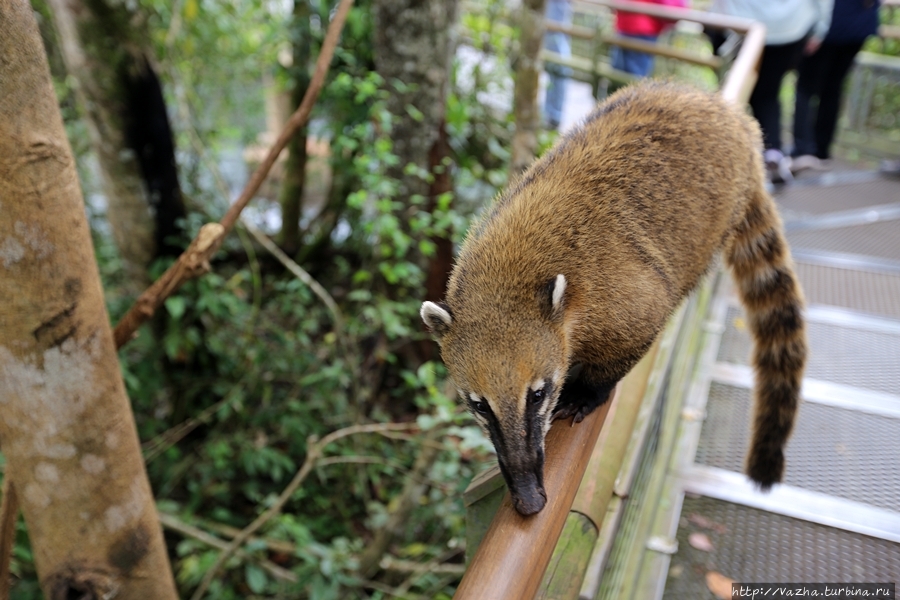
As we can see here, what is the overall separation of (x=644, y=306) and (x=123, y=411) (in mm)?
1461

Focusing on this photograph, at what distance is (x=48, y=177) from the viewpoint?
1.42 meters

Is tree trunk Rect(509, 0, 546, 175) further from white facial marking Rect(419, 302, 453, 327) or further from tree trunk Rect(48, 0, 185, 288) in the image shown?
tree trunk Rect(48, 0, 185, 288)

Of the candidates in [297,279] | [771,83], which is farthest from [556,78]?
[297,279]

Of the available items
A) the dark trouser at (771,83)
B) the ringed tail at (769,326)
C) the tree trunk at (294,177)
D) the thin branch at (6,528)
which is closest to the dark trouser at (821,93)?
the dark trouser at (771,83)

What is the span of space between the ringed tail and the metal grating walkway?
181 millimetres

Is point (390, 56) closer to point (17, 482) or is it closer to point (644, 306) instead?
point (644, 306)

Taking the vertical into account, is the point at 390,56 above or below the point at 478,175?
above

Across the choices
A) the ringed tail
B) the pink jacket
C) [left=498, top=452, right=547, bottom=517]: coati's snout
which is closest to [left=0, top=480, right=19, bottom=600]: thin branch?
[left=498, top=452, right=547, bottom=517]: coati's snout

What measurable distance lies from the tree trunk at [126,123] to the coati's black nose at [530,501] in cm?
319

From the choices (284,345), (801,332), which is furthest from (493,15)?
(801,332)

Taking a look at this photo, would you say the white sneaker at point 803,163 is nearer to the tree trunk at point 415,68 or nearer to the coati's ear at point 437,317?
the tree trunk at point 415,68

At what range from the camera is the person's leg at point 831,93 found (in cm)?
556

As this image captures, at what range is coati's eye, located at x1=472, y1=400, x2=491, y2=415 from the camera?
5.57 ft

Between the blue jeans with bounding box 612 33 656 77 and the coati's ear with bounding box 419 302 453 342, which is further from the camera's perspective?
the blue jeans with bounding box 612 33 656 77
